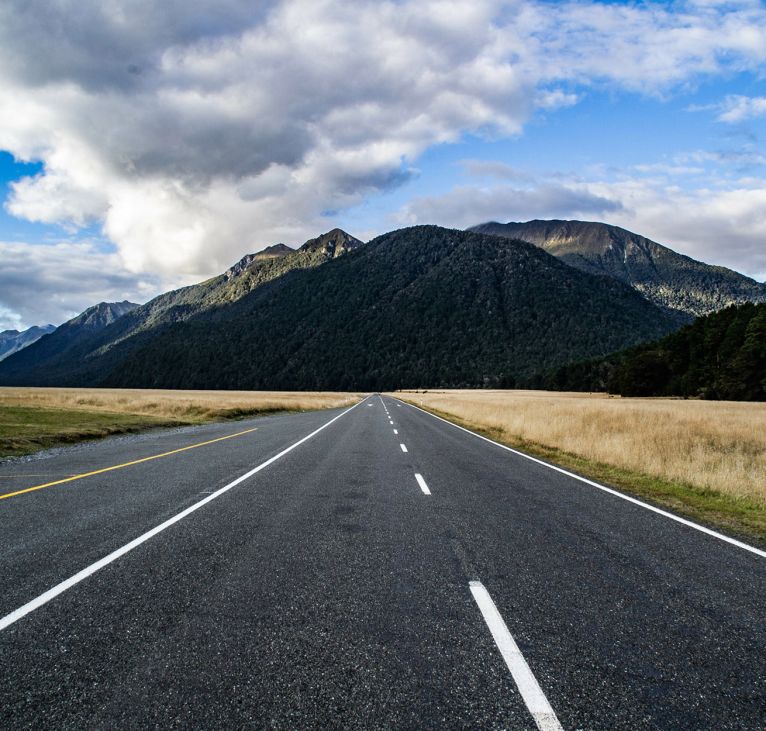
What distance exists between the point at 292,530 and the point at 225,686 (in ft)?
11.4

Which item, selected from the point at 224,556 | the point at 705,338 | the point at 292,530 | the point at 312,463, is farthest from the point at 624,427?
the point at 705,338

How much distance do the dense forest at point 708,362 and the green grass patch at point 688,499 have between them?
53.1 metres

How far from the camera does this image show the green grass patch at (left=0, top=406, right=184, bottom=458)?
16438 millimetres

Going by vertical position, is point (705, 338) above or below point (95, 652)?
above

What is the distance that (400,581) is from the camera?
4746 millimetres

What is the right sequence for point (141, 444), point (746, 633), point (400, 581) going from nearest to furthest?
point (746, 633) → point (400, 581) → point (141, 444)

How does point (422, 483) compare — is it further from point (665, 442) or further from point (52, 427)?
point (52, 427)

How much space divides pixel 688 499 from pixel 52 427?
2341 cm

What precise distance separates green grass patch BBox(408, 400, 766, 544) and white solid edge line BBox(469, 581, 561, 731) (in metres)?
4.83

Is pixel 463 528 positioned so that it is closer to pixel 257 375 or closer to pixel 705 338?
pixel 705 338

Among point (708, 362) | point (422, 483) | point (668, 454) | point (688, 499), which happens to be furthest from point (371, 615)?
point (708, 362)

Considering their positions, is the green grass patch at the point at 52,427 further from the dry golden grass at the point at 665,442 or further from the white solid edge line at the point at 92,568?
the dry golden grass at the point at 665,442

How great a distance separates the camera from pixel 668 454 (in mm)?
13719

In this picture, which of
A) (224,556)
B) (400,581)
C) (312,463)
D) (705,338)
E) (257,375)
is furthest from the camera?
(257,375)
